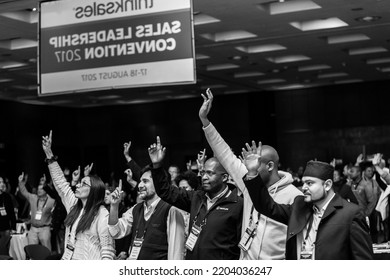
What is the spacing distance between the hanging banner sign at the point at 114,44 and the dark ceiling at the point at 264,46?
2411 millimetres

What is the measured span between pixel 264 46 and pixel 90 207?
11.2 meters

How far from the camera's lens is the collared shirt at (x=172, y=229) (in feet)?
17.1

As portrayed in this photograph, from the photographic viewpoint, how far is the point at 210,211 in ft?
16.2

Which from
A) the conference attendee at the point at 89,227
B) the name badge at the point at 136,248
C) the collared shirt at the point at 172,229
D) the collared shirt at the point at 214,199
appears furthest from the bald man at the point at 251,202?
the conference attendee at the point at 89,227

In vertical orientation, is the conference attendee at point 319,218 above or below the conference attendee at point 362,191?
above

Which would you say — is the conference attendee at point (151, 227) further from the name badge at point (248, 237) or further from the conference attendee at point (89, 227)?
the name badge at point (248, 237)

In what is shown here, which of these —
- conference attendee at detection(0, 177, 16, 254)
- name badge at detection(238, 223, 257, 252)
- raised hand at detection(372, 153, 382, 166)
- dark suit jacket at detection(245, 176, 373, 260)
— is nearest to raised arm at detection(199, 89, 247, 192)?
name badge at detection(238, 223, 257, 252)

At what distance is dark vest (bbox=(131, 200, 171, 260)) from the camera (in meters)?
5.18

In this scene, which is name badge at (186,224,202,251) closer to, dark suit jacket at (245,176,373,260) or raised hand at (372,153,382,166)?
dark suit jacket at (245,176,373,260)

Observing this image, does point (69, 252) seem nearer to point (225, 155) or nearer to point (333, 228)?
point (225, 155)

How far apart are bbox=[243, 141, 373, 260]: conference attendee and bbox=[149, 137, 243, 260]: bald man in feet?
2.30

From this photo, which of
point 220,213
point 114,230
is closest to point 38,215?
point 114,230
